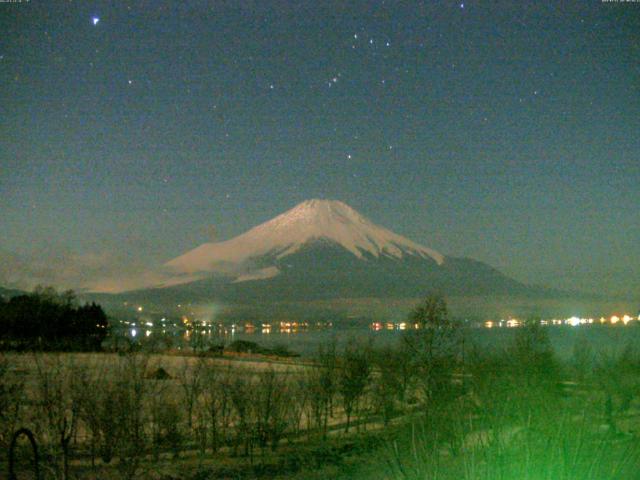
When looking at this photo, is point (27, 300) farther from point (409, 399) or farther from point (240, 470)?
point (240, 470)

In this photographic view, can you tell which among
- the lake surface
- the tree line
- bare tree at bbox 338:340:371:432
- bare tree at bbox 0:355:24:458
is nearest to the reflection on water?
the lake surface

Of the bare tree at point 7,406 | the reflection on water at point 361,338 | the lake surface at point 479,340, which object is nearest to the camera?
the bare tree at point 7,406

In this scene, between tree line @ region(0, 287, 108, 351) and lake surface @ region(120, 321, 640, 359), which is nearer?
lake surface @ region(120, 321, 640, 359)

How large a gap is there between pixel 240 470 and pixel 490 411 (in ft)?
31.5

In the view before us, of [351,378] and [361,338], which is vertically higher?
[361,338]

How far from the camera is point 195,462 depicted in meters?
15.7

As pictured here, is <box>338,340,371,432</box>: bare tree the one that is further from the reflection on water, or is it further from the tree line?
the tree line

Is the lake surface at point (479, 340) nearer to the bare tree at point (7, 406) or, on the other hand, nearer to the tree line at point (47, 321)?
the tree line at point (47, 321)

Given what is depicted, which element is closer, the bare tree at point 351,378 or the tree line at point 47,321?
the bare tree at point 351,378

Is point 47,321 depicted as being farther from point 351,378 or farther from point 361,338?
point 351,378

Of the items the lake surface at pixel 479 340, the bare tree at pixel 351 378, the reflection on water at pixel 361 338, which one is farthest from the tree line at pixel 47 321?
the bare tree at pixel 351 378

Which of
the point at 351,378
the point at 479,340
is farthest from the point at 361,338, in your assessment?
the point at 351,378

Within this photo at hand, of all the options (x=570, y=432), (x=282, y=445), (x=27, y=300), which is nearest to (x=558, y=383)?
(x=282, y=445)

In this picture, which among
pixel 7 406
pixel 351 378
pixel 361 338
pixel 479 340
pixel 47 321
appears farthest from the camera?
pixel 47 321
